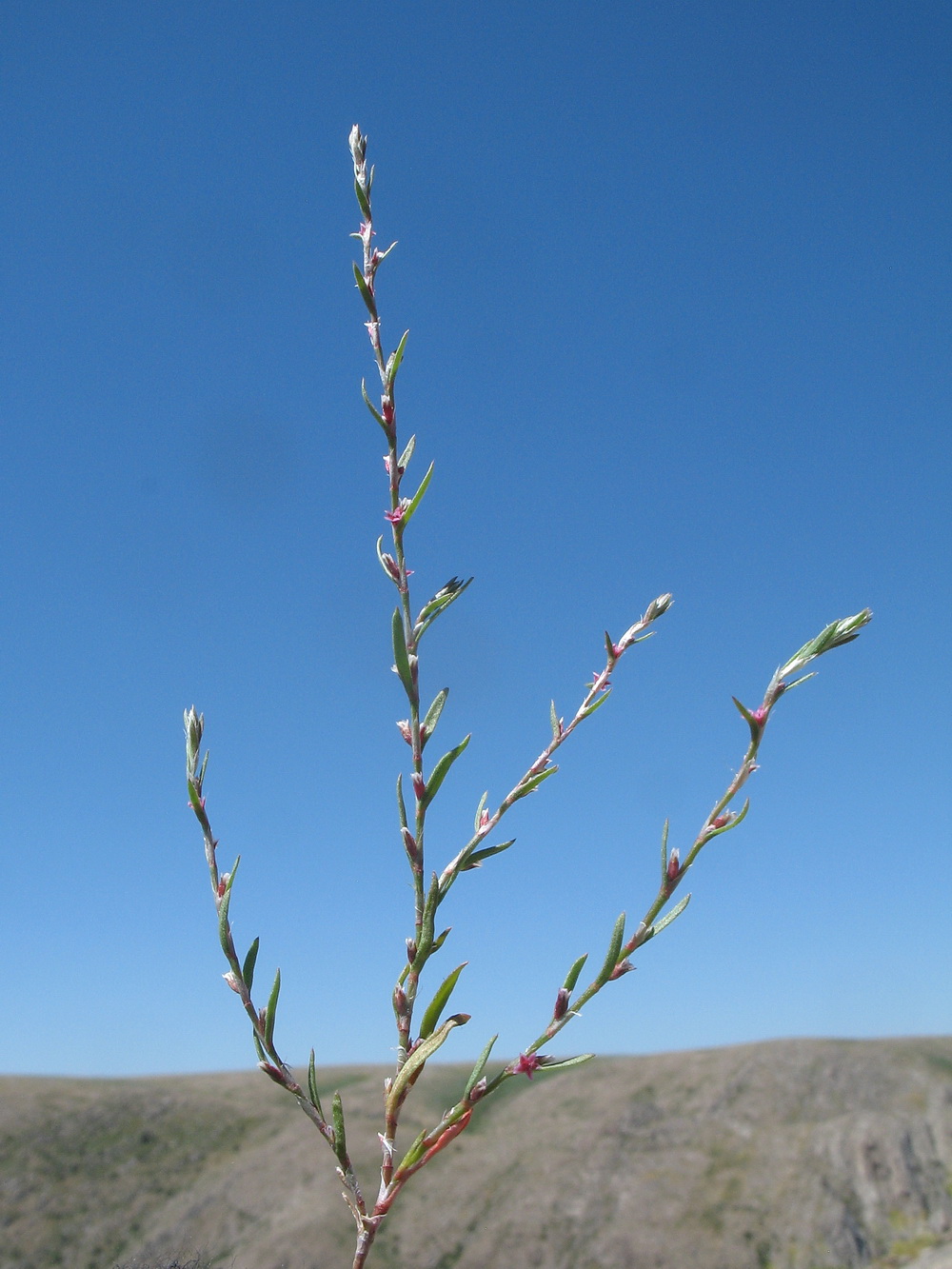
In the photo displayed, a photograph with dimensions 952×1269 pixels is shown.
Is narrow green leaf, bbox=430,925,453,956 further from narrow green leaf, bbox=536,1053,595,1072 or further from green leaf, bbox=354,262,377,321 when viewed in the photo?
green leaf, bbox=354,262,377,321

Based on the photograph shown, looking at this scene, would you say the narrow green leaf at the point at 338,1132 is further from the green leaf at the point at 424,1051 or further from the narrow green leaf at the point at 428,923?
the narrow green leaf at the point at 428,923

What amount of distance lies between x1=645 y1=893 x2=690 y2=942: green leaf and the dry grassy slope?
94.8 m

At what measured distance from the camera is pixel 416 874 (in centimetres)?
220

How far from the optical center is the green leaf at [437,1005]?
82.0 inches

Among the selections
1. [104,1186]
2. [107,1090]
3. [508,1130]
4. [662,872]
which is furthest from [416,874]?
[107,1090]

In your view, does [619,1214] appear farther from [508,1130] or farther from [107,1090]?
[107,1090]

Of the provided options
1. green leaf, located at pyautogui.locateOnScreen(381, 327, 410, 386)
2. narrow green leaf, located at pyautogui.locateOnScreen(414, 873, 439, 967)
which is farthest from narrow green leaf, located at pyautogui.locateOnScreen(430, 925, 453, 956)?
green leaf, located at pyautogui.locateOnScreen(381, 327, 410, 386)

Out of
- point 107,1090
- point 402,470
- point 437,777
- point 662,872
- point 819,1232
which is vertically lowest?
point 819,1232

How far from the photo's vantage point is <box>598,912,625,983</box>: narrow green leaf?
85.2 inches

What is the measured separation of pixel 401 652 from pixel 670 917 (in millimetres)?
940

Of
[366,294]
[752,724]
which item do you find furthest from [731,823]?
[366,294]

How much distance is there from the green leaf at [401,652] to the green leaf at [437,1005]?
705 millimetres

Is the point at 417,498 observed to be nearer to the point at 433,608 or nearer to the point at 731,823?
the point at 433,608

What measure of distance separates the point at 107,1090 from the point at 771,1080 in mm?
82581
